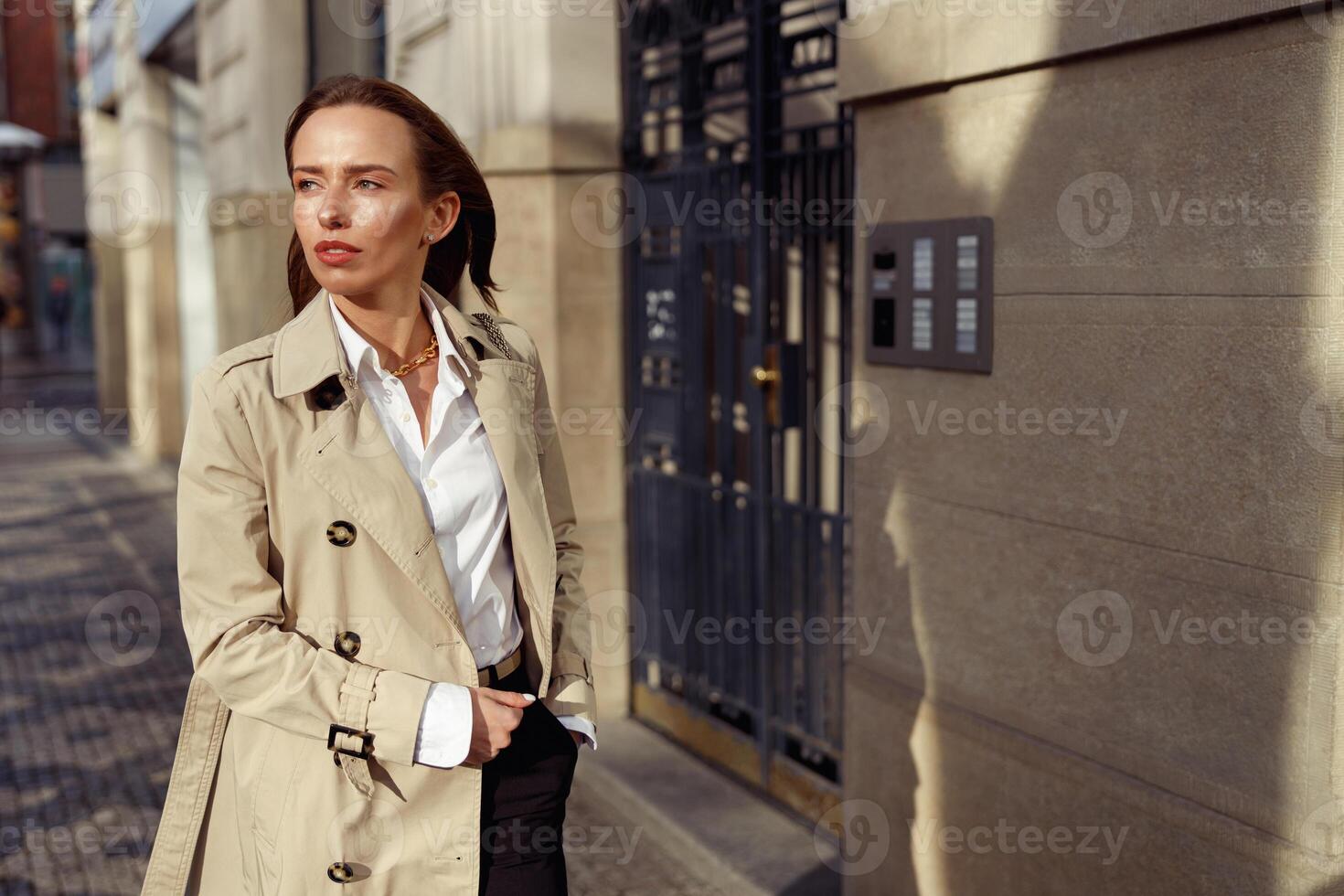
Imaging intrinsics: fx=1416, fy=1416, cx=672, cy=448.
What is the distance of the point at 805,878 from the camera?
455cm

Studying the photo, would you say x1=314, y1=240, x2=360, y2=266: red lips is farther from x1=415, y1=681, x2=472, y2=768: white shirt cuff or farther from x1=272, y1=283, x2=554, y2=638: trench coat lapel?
x1=415, y1=681, x2=472, y2=768: white shirt cuff

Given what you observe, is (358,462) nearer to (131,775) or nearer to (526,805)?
(526,805)

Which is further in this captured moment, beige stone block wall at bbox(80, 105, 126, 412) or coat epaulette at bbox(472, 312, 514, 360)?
beige stone block wall at bbox(80, 105, 126, 412)

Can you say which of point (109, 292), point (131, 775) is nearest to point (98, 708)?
point (131, 775)

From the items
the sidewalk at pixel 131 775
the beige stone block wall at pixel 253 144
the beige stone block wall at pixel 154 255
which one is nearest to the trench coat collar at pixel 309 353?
the sidewalk at pixel 131 775

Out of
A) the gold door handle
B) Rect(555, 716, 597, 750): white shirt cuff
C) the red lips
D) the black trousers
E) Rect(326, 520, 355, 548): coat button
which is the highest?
the red lips

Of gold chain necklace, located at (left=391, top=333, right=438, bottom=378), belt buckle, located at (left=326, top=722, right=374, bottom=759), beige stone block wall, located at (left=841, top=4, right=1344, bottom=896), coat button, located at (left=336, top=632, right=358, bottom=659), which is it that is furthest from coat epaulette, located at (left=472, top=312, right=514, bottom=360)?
beige stone block wall, located at (left=841, top=4, right=1344, bottom=896)

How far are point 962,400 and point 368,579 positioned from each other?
75.4 inches

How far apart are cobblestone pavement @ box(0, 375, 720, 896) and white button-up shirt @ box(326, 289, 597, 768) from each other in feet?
7.88

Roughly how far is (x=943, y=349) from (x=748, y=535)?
180 centimetres

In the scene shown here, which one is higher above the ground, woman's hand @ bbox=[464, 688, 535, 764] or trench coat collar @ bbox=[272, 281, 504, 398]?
trench coat collar @ bbox=[272, 281, 504, 398]

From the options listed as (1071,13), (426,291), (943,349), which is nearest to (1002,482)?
(943,349)

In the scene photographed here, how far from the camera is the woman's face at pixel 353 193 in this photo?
2301 mm

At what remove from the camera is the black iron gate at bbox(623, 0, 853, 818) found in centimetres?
491
